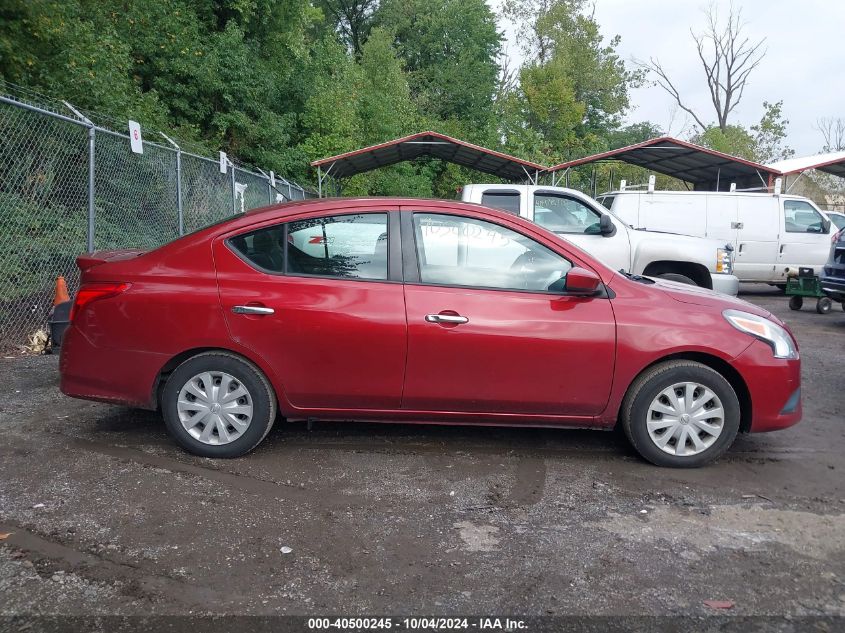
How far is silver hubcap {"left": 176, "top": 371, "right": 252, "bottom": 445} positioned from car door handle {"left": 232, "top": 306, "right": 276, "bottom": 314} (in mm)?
408

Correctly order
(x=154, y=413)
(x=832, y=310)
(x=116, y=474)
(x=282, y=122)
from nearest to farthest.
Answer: (x=116, y=474)
(x=154, y=413)
(x=832, y=310)
(x=282, y=122)

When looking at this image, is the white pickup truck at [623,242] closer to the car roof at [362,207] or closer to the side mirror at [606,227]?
the side mirror at [606,227]

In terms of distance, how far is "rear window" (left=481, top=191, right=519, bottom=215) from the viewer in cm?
980

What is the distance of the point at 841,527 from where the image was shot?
3641 millimetres

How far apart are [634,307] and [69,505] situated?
3480 millimetres

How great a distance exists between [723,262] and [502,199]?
320cm

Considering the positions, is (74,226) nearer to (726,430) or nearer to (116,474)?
(116,474)

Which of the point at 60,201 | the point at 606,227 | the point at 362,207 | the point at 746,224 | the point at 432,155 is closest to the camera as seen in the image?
the point at 362,207

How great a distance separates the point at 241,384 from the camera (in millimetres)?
4336

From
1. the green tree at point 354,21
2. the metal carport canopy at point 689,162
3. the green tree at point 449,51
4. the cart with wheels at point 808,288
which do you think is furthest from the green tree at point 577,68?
the cart with wheels at point 808,288

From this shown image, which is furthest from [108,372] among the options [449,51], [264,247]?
[449,51]

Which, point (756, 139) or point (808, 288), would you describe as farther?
point (756, 139)

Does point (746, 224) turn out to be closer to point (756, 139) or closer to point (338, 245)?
point (338, 245)

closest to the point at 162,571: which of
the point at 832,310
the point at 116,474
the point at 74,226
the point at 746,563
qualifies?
the point at 116,474
